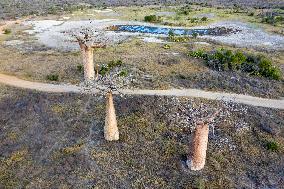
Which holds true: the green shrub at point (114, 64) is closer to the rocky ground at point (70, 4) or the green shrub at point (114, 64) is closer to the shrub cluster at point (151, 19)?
the shrub cluster at point (151, 19)

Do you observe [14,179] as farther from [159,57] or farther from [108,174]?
[159,57]

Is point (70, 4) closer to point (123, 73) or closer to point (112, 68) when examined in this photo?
point (112, 68)

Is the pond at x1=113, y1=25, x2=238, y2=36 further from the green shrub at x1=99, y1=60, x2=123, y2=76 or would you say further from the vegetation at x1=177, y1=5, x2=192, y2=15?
the green shrub at x1=99, y1=60, x2=123, y2=76

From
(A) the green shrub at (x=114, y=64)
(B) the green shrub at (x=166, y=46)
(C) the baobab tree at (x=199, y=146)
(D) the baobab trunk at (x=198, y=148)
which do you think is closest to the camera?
(C) the baobab tree at (x=199, y=146)

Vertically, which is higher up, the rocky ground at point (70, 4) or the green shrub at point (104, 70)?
the green shrub at point (104, 70)

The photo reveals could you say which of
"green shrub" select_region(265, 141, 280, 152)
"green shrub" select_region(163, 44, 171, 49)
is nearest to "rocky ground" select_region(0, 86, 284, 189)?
"green shrub" select_region(265, 141, 280, 152)

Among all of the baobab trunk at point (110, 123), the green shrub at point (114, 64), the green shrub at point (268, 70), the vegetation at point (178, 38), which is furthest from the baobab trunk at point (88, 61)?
the vegetation at point (178, 38)

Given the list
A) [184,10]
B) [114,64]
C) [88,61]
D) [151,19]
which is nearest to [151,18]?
[151,19]

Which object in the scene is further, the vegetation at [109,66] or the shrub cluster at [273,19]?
the shrub cluster at [273,19]
